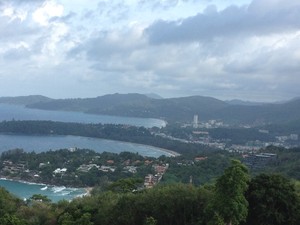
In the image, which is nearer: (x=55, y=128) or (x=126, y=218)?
(x=126, y=218)

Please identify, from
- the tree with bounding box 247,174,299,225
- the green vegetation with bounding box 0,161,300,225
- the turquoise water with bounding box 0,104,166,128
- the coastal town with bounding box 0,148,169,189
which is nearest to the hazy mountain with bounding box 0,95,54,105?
the turquoise water with bounding box 0,104,166,128

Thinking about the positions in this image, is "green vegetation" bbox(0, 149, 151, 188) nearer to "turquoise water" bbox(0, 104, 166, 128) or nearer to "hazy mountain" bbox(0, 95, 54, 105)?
"turquoise water" bbox(0, 104, 166, 128)

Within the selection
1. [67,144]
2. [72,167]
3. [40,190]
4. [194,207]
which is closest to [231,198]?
[194,207]

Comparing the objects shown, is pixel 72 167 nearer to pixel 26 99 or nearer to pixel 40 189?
pixel 40 189

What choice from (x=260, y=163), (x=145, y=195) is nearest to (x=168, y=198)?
(x=145, y=195)

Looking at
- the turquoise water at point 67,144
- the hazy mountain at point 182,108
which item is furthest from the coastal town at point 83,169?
the hazy mountain at point 182,108

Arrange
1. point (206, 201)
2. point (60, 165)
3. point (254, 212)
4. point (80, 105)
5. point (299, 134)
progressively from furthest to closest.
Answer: point (80, 105) < point (299, 134) < point (60, 165) < point (206, 201) < point (254, 212)

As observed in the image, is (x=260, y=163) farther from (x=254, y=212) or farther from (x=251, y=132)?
(x=251, y=132)
